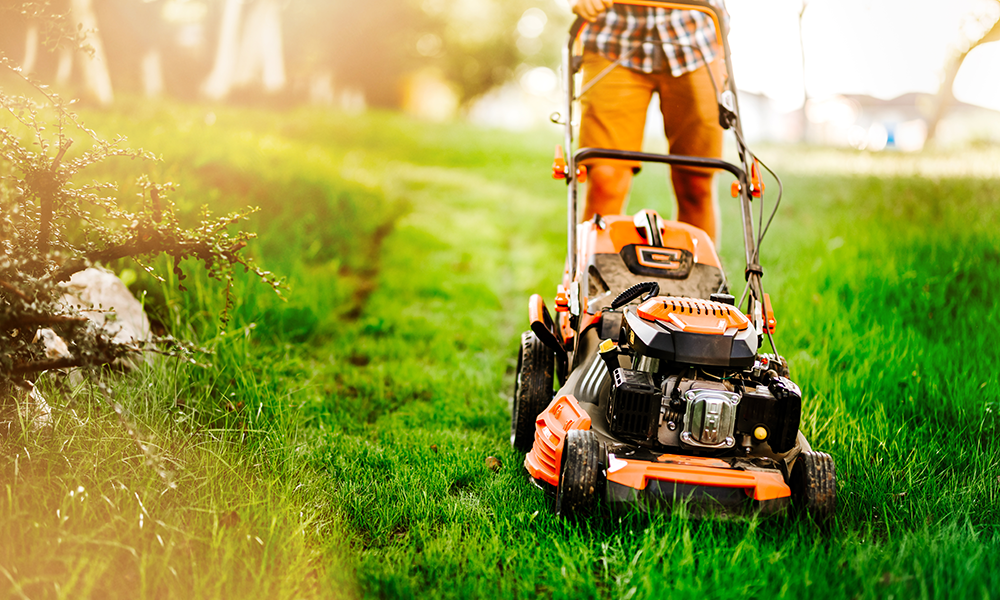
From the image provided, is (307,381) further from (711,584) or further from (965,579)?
(965,579)

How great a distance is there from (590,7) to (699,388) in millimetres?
1969

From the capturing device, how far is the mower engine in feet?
6.93

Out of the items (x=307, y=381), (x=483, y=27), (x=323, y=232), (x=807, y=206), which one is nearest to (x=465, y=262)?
(x=323, y=232)

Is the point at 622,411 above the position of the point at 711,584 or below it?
above

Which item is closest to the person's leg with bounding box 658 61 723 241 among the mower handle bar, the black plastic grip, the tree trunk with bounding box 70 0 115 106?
the mower handle bar

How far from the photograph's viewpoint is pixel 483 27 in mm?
23438

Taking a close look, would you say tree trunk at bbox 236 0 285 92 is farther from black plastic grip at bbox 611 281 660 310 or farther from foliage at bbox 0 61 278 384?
black plastic grip at bbox 611 281 660 310

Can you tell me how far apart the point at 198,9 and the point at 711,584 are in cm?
1151

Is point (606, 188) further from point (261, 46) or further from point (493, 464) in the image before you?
point (261, 46)

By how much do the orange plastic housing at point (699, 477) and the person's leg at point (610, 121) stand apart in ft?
5.62

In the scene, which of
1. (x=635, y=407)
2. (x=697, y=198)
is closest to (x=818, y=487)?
(x=635, y=407)

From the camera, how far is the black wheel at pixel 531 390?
289cm

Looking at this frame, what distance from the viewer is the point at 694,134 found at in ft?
11.1

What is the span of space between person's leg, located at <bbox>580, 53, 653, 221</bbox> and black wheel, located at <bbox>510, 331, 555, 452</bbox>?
924mm
